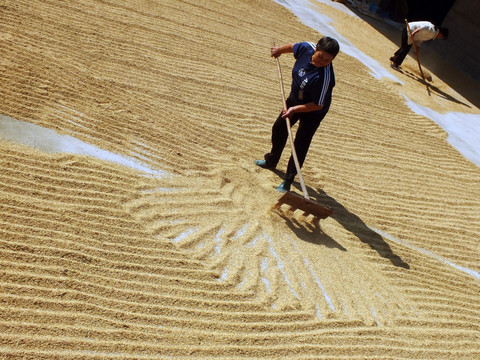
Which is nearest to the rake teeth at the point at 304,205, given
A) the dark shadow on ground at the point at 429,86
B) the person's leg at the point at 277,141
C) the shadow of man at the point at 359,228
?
the shadow of man at the point at 359,228

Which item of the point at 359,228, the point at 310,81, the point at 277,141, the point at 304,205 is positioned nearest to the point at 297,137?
the point at 277,141

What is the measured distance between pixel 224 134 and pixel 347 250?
2352 mm

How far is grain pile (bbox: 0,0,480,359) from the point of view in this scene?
10.3 ft

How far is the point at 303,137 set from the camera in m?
4.98

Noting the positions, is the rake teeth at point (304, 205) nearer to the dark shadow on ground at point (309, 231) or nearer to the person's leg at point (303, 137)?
the dark shadow on ground at point (309, 231)

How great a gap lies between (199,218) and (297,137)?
1.62 metres

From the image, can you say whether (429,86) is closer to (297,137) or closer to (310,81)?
(297,137)

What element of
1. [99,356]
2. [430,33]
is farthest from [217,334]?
[430,33]

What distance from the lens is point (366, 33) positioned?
13281 mm

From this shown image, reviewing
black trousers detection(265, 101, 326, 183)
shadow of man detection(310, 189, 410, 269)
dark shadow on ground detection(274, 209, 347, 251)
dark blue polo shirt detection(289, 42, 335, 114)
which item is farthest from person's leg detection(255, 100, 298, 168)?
dark shadow on ground detection(274, 209, 347, 251)

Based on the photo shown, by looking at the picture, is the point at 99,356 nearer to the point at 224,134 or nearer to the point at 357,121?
the point at 224,134

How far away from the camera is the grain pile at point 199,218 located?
314 centimetres

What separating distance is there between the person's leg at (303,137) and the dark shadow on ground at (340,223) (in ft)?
1.56

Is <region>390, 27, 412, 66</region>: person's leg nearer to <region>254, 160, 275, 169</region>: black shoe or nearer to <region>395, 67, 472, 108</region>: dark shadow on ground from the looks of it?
<region>395, 67, 472, 108</region>: dark shadow on ground
